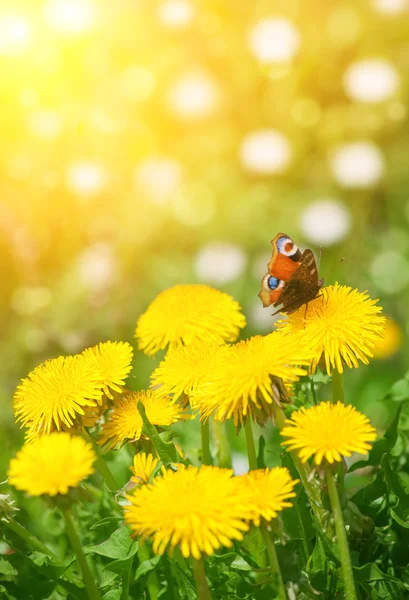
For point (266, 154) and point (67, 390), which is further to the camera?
point (266, 154)

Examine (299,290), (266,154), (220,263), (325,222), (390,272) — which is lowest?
(299,290)

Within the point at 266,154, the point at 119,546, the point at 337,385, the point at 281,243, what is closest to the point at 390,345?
the point at 266,154

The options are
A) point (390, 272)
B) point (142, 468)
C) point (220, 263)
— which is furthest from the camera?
point (220, 263)

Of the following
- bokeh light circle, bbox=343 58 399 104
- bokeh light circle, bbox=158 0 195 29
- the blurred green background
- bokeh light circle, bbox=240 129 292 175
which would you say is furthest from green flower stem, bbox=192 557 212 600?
bokeh light circle, bbox=158 0 195 29

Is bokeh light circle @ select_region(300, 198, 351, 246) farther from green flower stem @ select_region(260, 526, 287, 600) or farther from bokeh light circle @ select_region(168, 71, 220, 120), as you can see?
green flower stem @ select_region(260, 526, 287, 600)

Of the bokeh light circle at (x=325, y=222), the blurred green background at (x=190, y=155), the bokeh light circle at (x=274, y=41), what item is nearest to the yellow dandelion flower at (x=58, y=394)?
the blurred green background at (x=190, y=155)

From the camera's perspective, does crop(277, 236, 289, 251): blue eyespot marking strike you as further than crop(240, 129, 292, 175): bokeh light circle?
No

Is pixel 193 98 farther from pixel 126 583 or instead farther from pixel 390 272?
pixel 126 583

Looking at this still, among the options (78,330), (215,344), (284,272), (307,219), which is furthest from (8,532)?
(307,219)

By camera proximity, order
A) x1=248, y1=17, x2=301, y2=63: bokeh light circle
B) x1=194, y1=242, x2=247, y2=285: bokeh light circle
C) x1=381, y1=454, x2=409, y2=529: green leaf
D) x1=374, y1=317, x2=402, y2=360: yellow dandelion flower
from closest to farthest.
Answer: x1=381, y1=454, x2=409, y2=529: green leaf < x1=374, y1=317, x2=402, y2=360: yellow dandelion flower < x1=194, y1=242, x2=247, y2=285: bokeh light circle < x1=248, y1=17, x2=301, y2=63: bokeh light circle
